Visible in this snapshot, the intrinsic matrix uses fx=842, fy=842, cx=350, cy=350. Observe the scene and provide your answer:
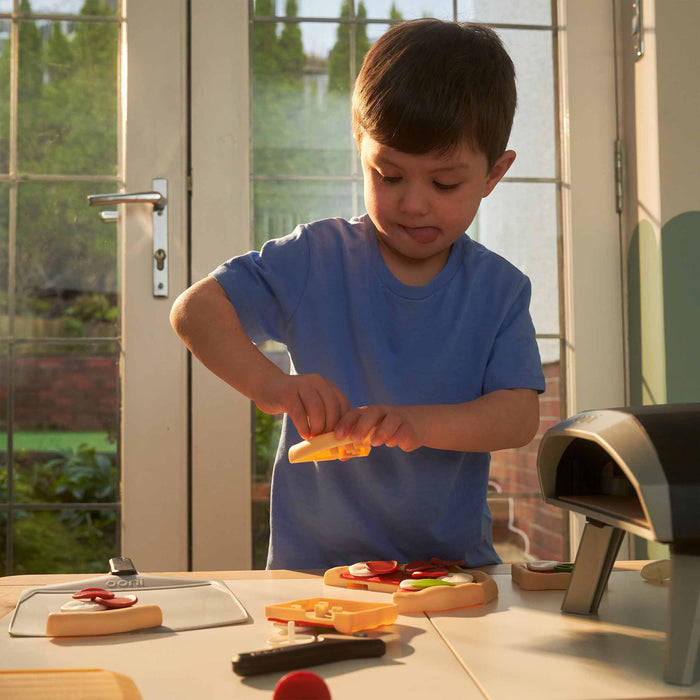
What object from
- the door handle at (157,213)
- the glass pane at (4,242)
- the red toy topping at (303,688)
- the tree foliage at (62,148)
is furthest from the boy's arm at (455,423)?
the glass pane at (4,242)

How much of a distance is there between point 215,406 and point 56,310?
1.28 feet

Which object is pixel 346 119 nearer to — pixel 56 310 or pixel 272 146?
pixel 272 146

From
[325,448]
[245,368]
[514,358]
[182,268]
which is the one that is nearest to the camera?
[325,448]

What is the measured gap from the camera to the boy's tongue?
0.93m

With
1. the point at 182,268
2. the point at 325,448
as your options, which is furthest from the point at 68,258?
the point at 325,448

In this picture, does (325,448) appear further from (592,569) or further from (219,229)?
(219,229)

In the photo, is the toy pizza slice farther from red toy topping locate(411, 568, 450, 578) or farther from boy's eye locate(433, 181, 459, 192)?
boy's eye locate(433, 181, 459, 192)

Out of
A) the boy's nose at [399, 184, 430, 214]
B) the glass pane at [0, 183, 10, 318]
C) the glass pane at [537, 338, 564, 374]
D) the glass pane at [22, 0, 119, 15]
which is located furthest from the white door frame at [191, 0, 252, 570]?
the boy's nose at [399, 184, 430, 214]

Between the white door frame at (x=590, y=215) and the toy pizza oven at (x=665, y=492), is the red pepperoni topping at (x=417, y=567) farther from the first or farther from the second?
the white door frame at (x=590, y=215)

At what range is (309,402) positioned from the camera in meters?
0.76

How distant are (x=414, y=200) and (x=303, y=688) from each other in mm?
583

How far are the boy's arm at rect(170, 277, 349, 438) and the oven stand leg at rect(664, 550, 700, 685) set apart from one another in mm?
330

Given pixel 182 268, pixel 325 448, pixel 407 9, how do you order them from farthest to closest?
pixel 407 9, pixel 182 268, pixel 325 448

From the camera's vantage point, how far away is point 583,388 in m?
1.80
